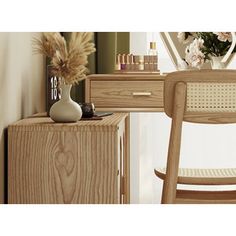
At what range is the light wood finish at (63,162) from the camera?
151 cm

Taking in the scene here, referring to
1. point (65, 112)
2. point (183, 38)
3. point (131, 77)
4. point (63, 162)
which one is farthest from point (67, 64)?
point (183, 38)

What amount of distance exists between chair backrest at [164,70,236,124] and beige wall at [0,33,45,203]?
1.41 ft

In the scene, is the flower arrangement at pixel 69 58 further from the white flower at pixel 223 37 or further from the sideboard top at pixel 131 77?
the white flower at pixel 223 37

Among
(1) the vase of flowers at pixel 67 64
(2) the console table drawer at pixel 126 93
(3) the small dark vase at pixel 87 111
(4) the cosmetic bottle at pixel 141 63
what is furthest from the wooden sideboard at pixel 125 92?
(1) the vase of flowers at pixel 67 64

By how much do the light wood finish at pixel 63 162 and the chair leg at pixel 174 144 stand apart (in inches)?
6.3

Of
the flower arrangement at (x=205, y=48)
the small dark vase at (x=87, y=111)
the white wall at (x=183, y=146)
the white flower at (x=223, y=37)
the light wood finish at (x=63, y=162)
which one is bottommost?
the white wall at (x=183, y=146)

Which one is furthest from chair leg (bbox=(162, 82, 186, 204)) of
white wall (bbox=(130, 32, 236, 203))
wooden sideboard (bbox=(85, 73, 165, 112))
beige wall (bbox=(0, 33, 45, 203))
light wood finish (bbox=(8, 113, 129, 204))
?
white wall (bbox=(130, 32, 236, 203))

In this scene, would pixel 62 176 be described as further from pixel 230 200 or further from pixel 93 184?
pixel 230 200

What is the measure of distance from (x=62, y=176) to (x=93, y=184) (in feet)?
0.28

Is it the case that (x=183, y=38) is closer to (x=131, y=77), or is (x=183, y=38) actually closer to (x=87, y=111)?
(x=131, y=77)

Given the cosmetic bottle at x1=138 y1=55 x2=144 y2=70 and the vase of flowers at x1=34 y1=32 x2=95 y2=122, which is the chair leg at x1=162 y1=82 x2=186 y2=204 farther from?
the cosmetic bottle at x1=138 y1=55 x2=144 y2=70

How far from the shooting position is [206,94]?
5.07 feet
